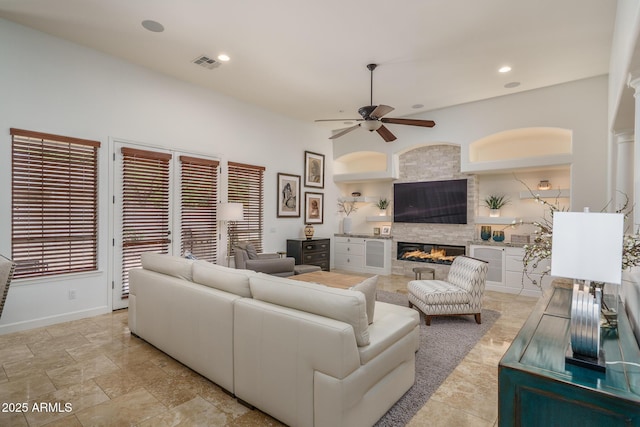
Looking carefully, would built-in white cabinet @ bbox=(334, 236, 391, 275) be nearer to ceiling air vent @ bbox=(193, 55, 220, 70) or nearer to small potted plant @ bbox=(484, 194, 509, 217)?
small potted plant @ bbox=(484, 194, 509, 217)

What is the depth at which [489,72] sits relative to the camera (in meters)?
4.61

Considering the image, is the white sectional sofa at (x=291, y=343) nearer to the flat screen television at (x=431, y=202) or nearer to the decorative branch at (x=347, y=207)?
the flat screen television at (x=431, y=202)

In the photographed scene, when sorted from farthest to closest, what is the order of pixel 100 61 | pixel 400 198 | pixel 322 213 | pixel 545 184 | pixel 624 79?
pixel 322 213
pixel 400 198
pixel 545 184
pixel 100 61
pixel 624 79

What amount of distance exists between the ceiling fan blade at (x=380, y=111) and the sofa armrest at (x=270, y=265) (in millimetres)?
2502

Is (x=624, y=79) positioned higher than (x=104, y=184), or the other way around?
(x=624, y=79)

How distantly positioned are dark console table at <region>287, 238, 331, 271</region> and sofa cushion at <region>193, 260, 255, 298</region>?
381 centimetres

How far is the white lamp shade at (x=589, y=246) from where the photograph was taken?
1.25 metres

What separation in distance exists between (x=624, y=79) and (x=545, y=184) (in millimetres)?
3591

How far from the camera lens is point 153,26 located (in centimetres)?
356

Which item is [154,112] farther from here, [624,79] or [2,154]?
[624,79]

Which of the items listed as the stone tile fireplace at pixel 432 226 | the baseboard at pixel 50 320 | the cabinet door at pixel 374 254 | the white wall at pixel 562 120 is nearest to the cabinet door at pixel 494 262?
the stone tile fireplace at pixel 432 226

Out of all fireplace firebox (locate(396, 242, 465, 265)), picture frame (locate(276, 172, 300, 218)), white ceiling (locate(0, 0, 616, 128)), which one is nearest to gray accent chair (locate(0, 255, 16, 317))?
white ceiling (locate(0, 0, 616, 128))

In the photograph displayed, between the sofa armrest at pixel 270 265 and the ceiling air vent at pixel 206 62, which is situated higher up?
the ceiling air vent at pixel 206 62

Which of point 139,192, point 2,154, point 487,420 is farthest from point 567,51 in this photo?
point 2,154
